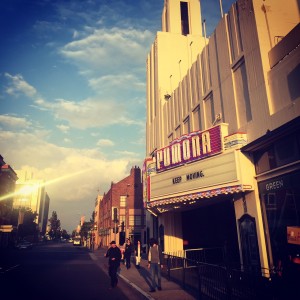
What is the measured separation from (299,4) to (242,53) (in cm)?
337

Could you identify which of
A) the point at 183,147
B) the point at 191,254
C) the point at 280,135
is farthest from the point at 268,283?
the point at 191,254

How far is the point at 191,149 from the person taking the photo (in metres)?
14.3

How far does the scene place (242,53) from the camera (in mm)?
12516

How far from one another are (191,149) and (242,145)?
3.09 meters

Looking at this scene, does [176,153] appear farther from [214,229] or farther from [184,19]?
[184,19]

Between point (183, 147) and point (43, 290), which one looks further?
point (183, 147)

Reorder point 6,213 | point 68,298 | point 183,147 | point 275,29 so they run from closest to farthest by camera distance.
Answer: point 68,298
point 275,29
point 183,147
point 6,213

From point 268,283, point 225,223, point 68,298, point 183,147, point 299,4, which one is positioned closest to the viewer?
point 268,283

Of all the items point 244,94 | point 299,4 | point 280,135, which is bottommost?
point 280,135

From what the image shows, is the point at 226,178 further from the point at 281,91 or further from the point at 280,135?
the point at 281,91

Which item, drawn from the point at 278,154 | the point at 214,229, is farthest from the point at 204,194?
the point at 214,229

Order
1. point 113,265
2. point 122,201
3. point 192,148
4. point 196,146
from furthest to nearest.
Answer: point 122,201 < point 192,148 < point 196,146 < point 113,265

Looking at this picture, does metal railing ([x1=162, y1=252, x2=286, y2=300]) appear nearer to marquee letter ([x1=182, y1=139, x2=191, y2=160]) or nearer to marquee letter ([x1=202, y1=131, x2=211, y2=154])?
marquee letter ([x1=202, y1=131, x2=211, y2=154])

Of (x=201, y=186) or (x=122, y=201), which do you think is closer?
(x=201, y=186)
